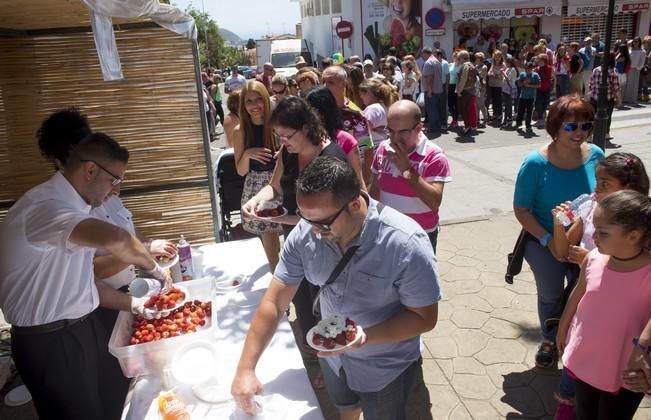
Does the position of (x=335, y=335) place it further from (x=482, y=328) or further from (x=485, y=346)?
(x=482, y=328)

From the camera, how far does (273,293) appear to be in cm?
225

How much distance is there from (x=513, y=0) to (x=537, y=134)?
41.6ft

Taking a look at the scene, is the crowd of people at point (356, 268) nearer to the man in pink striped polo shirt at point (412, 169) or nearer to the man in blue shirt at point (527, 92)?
the man in pink striped polo shirt at point (412, 169)

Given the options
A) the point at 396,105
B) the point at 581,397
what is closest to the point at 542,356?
the point at 581,397

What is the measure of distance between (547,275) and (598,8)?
80.1 ft

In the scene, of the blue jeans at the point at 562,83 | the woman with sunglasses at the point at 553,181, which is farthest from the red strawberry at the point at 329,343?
the blue jeans at the point at 562,83

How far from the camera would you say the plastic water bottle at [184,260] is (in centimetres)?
329

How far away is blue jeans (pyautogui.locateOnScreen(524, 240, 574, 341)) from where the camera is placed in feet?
10.7

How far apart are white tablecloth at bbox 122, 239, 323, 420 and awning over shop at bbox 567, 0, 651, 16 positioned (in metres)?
24.3

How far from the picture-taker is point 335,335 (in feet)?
6.21

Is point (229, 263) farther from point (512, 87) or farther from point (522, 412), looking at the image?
point (512, 87)

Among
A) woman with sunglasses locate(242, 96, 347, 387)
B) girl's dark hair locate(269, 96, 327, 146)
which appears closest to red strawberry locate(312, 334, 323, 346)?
woman with sunglasses locate(242, 96, 347, 387)

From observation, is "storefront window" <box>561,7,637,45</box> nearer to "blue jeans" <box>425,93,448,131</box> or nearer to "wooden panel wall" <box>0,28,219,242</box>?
"blue jeans" <box>425,93,448,131</box>

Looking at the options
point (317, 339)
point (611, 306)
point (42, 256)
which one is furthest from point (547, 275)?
point (42, 256)
